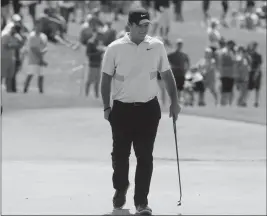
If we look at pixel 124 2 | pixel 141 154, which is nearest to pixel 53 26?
pixel 124 2

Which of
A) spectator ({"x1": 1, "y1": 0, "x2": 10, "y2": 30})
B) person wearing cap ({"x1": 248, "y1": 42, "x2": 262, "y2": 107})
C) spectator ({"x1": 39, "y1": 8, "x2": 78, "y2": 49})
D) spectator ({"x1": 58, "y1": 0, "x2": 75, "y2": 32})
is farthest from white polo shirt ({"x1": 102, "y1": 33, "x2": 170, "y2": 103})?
spectator ({"x1": 58, "y1": 0, "x2": 75, "y2": 32})

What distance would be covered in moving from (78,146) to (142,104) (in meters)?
10.7

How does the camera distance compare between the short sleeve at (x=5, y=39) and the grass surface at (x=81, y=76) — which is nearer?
the short sleeve at (x=5, y=39)

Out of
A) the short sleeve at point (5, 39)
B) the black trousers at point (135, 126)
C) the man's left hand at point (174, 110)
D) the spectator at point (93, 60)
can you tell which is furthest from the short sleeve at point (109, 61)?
the spectator at point (93, 60)

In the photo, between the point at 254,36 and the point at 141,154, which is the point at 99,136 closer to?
the point at 141,154

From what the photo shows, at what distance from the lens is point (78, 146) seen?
15.0 m

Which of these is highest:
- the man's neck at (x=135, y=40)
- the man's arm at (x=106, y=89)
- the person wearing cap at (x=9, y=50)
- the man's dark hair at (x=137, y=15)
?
the man's dark hair at (x=137, y=15)

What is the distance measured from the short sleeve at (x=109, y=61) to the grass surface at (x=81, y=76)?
15.3 metres

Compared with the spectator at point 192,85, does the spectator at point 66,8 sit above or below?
above

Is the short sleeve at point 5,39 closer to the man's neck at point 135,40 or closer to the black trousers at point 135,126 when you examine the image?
the black trousers at point 135,126

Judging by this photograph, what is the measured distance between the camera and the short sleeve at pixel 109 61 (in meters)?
4.05

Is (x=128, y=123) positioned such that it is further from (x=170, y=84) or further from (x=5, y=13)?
(x=5, y=13)

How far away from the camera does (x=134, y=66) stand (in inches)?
155

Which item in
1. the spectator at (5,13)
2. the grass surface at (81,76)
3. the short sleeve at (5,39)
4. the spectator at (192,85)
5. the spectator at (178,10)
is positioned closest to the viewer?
the short sleeve at (5,39)
